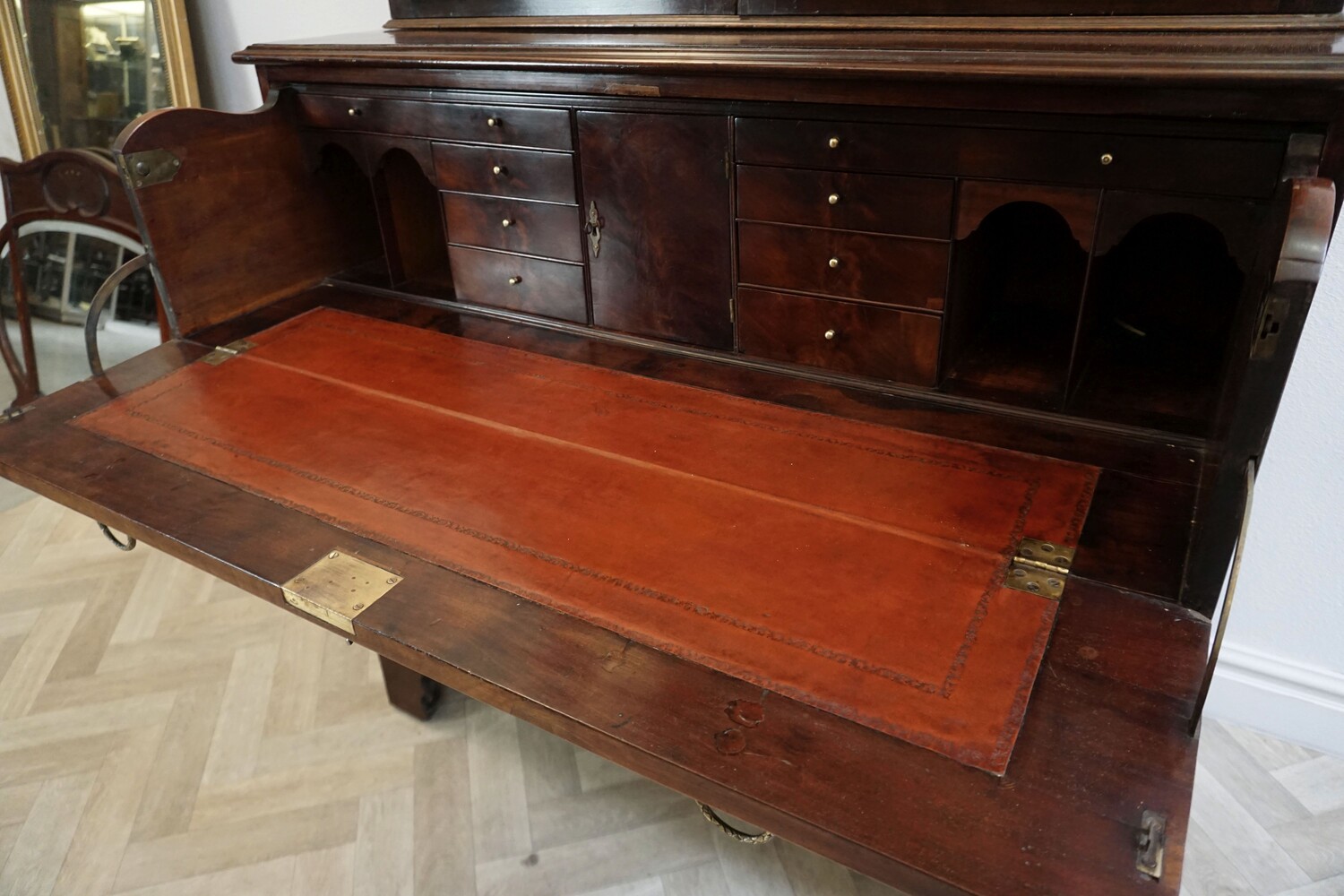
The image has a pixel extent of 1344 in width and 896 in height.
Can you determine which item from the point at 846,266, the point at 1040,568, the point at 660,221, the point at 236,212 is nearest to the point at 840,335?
the point at 846,266

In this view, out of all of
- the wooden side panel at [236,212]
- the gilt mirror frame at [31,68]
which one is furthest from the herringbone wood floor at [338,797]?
the gilt mirror frame at [31,68]

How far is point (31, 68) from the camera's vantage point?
240 centimetres

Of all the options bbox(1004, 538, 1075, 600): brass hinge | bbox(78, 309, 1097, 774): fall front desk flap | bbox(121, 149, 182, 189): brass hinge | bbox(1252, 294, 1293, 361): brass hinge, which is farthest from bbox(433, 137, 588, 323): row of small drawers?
bbox(1252, 294, 1293, 361): brass hinge

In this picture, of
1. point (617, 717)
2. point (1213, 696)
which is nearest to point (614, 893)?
point (617, 717)

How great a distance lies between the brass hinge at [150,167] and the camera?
157 cm

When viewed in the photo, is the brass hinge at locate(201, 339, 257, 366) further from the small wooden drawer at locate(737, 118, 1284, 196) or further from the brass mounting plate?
the small wooden drawer at locate(737, 118, 1284, 196)

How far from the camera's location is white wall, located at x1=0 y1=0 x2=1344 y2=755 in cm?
140

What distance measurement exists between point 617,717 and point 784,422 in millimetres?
609

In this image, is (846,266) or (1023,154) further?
(846,266)

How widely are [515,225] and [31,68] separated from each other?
1.68m

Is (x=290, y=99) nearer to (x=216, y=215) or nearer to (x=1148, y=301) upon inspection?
(x=216, y=215)

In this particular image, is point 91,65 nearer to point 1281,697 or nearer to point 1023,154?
point 1023,154

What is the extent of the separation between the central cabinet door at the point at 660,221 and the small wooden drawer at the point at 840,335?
6 cm

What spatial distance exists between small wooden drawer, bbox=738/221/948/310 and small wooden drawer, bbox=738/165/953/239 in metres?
0.02
